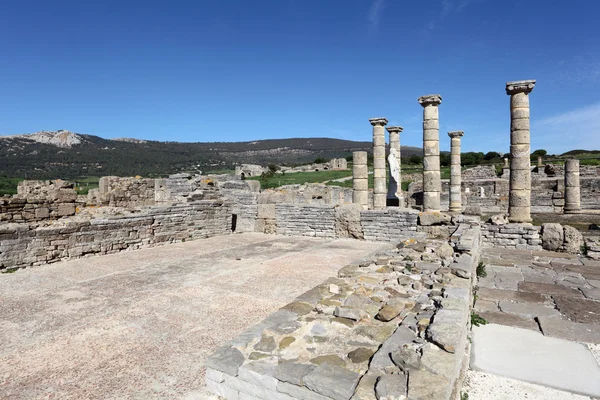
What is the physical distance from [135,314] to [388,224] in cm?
776

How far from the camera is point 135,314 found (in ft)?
17.0

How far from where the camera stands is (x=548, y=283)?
263 inches

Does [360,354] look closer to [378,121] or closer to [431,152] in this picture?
[431,152]

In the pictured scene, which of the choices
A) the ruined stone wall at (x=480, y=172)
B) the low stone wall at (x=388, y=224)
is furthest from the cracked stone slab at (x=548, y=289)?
the ruined stone wall at (x=480, y=172)

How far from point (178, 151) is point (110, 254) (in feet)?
215

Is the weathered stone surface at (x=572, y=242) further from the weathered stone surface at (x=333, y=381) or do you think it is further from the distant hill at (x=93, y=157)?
the distant hill at (x=93, y=157)

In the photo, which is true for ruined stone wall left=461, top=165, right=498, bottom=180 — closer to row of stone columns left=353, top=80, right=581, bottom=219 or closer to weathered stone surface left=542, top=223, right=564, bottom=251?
row of stone columns left=353, top=80, right=581, bottom=219

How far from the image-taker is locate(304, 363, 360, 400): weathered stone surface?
2.46m

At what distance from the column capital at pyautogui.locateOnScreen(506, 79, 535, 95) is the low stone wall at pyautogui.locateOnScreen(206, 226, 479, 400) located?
30.1ft

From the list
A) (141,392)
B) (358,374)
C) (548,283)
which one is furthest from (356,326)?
(548,283)

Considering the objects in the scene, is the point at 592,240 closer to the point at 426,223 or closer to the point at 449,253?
the point at 426,223

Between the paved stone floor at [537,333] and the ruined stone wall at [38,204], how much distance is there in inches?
408

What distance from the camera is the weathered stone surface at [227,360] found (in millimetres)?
2916

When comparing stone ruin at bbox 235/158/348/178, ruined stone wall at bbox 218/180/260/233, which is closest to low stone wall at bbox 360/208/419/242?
ruined stone wall at bbox 218/180/260/233
